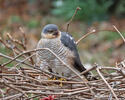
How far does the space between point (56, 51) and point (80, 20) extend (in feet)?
16.6

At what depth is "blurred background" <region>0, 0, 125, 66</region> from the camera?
6.87 m

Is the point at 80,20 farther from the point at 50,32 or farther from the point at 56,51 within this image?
the point at 56,51

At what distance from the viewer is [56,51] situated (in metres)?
3.40

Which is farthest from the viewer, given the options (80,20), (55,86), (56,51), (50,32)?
(80,20)

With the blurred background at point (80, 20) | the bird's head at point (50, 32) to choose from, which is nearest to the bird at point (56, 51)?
the bird's head at point (50, 32)

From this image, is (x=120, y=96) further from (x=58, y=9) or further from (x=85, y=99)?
(x=58, y=9)

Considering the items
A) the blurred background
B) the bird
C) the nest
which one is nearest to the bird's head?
the bird

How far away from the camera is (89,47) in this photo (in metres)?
7.21

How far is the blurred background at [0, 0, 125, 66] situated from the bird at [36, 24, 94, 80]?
7.61ft

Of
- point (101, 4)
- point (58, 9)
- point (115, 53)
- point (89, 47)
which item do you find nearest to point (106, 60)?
point (115, 53)

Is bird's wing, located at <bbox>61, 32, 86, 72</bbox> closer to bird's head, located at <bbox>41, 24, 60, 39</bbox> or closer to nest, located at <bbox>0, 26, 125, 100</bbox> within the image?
bird's head, located at <bbox>41, 24, 60, 39</bbox>

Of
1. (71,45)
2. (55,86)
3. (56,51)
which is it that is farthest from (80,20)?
(55,86)

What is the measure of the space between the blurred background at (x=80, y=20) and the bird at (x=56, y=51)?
232cm

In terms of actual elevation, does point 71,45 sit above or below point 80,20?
below
